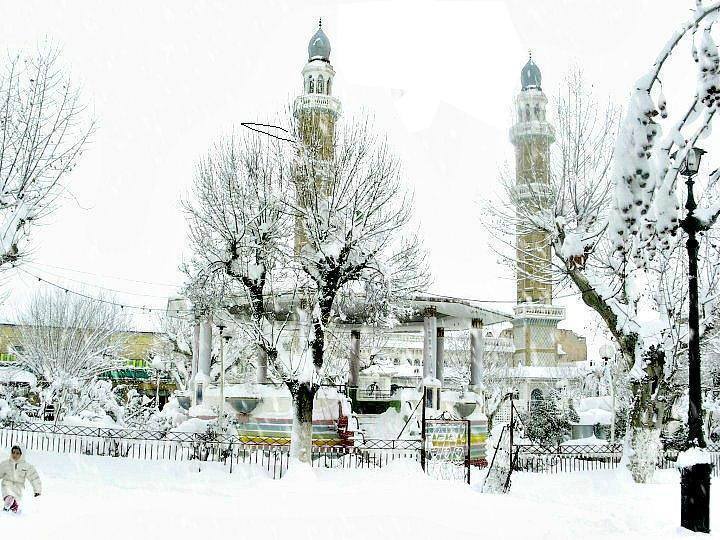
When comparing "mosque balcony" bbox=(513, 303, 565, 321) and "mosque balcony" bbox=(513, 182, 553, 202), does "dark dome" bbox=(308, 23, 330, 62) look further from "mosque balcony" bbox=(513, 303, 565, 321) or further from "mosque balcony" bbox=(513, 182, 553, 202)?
"mosque balcony" bbox=(513, 182, 553, 202)

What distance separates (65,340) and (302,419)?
21474mm

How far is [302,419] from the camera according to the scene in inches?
660

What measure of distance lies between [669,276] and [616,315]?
2.85 metres

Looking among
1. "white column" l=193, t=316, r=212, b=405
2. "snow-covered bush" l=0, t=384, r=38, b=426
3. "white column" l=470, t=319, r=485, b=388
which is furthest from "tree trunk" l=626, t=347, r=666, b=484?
"snow-covered bush" l=0, t=384, r=38, b=426

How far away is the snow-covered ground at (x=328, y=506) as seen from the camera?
999 centimetres

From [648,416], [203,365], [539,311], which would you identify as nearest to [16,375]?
[203,365]

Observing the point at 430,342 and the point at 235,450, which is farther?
the point at 430,342

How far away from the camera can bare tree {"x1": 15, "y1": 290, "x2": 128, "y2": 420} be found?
32.0 metres

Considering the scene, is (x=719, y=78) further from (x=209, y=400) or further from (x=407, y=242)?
(x=209, y=400)

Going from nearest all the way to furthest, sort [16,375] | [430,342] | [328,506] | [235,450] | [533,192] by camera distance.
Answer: [328,506], [533,192], [235,450], [430,342], [16,375]

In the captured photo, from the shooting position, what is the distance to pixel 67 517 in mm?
10820

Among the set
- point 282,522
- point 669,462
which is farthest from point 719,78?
point 669,462

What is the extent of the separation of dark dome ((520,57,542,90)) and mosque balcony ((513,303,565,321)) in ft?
81.6

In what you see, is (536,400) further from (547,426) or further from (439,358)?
(439,358)
